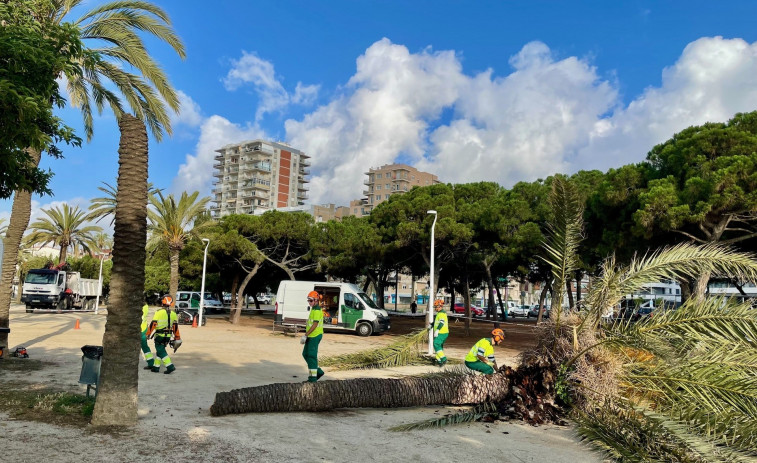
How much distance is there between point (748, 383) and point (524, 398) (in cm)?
298

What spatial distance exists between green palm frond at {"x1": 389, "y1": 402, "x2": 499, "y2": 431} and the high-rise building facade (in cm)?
10842

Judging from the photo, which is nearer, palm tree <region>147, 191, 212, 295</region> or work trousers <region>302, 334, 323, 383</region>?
work trousers <region>302, 334, 323, 383</region>

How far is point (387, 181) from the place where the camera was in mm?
120375

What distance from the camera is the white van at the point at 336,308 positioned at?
24359 millimetres

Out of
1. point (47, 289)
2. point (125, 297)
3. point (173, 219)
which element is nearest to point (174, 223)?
point (173, 219)

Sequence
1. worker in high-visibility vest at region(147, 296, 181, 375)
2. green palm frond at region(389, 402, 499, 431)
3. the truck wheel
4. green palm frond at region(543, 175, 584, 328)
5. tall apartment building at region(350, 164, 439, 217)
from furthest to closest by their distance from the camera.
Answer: tall apartment building at region(350, 164, 439, 217) < the truck wheel < worker in high-visibility vest at region(147, 296, 181, 375) < green palm frond at region(389, 402, 499, 431) < green palm frond at region(543, 175, 584, 328)

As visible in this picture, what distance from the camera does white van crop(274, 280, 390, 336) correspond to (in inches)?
959

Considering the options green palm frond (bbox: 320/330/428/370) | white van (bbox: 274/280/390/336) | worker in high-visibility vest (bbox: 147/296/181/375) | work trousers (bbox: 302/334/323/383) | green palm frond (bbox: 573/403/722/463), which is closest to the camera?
green palm frond (bbox: 573/403/722/463)

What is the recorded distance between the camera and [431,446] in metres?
5.96

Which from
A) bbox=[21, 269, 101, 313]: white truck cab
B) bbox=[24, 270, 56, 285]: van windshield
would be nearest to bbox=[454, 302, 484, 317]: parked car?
bbox=[21, 269, 101, 313]: white truck cab

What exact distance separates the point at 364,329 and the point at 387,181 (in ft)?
320

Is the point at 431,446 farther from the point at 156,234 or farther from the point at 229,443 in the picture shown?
the point at 156,234

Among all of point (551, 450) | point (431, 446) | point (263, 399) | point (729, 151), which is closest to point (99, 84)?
point (263, 399)

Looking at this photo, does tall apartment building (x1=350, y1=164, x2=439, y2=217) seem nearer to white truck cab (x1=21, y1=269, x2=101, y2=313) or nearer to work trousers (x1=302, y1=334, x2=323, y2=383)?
white truck cab (x1=21, y1=269, x2=101, y2=313)
